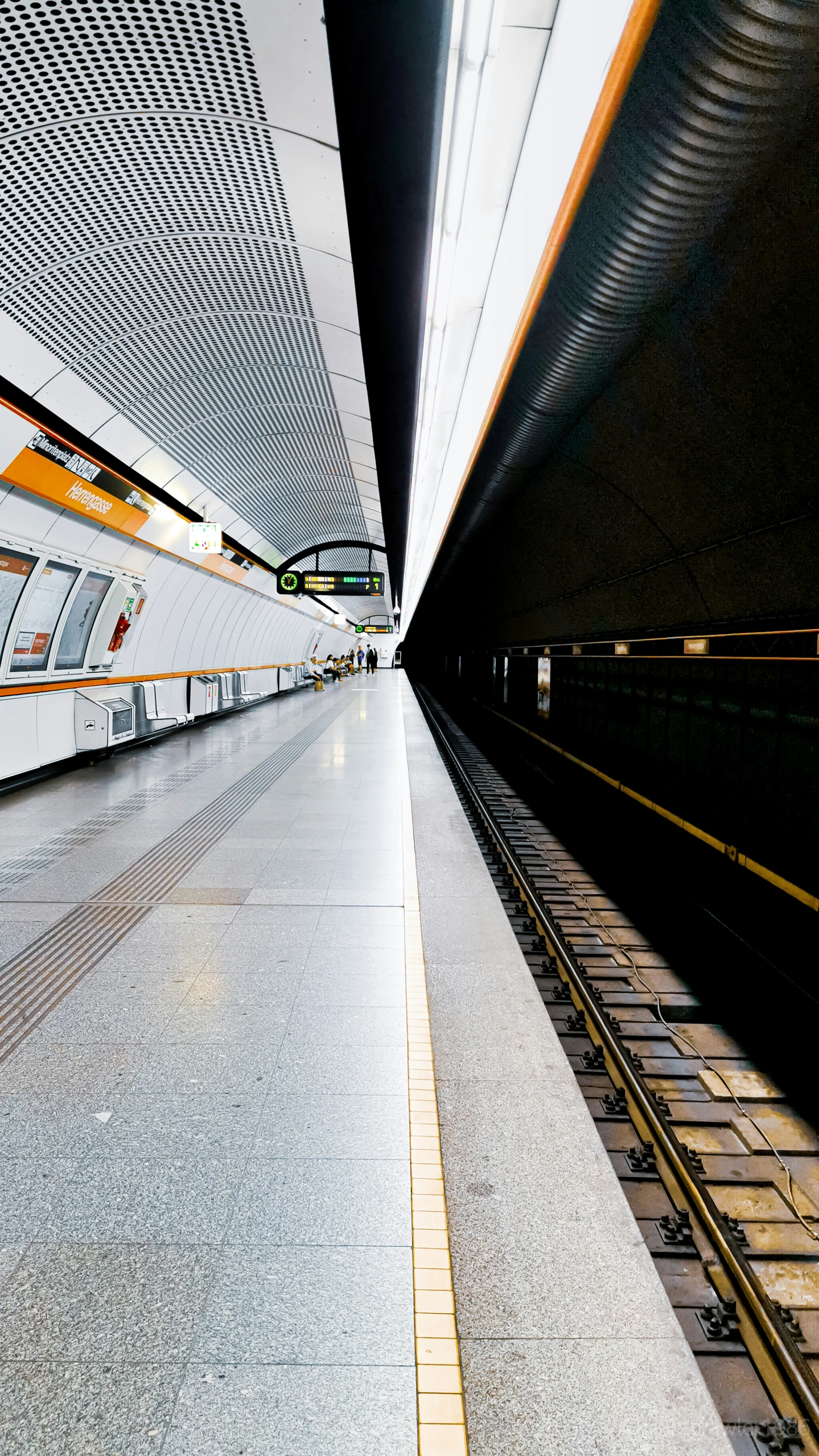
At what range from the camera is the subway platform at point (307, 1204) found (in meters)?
1.75

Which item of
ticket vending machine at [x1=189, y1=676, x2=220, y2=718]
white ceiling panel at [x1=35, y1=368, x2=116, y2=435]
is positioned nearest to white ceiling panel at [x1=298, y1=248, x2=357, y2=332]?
white ceiling panel at [x1=35, y1=368, x2=116, y2=435]

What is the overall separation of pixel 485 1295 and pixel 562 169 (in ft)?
11.4

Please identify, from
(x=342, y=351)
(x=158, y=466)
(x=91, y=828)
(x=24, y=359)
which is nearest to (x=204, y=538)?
(x=158, y=466)

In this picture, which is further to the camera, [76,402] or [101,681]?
[101,681]

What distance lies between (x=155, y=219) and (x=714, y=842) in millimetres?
5661

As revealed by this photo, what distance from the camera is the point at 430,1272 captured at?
6.98ft

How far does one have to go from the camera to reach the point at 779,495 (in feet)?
13.0

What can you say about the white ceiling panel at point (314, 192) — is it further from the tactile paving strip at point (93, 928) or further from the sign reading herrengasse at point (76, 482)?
the tactile paving strip at point (93, 928)

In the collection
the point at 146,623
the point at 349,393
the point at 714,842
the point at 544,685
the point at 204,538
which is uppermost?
the point at 349,393

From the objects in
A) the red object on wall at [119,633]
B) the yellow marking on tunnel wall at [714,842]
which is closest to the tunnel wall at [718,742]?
the yellow marking on tunnel wall at [714,842]

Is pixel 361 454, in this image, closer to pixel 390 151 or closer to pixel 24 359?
pixel 24 359

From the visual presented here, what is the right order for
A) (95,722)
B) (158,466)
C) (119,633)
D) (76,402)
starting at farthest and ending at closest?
(119,633) → (95,722) → (158,466) → (76,402)

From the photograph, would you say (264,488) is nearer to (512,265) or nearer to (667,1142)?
(512,265)

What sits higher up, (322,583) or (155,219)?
(155,219)
